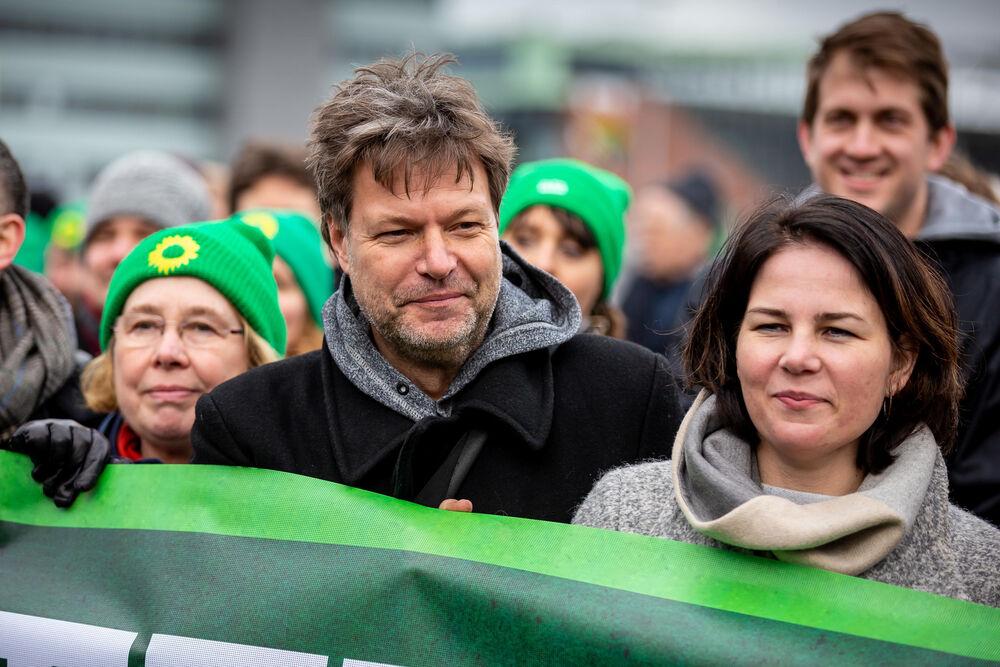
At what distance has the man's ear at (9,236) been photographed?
11.8 feet

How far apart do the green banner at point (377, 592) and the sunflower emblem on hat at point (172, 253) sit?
69 cm

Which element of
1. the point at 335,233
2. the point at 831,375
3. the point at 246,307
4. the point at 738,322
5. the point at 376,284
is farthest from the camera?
the point at 246,307

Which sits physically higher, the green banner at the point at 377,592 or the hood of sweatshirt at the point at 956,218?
the hood of sweatshirt at the point at 956,218

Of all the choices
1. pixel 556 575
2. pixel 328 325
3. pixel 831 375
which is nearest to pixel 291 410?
pixel 328 325

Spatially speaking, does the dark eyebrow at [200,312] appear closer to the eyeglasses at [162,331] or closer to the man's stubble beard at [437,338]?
the eyeglasses at [162,331]

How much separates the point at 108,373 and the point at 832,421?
210cm

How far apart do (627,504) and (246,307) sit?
1.39 metres

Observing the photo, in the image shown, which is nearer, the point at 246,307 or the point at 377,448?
the point at 377,448

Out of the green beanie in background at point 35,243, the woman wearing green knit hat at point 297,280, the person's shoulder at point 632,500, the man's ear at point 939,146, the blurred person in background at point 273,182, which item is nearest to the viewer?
the person's shoulder at point 632,500

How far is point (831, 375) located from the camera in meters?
2.66

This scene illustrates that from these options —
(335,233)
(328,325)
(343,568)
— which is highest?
(335,233)

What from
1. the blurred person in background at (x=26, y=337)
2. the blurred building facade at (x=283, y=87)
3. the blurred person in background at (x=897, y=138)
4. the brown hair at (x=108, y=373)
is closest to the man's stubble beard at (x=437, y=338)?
Answer: the brown hair at (x=108, y=373)

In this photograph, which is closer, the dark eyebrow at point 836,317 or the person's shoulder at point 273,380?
the dark eyebrow at point 836,317

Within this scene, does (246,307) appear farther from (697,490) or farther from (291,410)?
(697,490)
